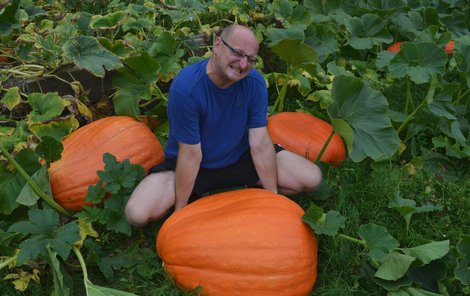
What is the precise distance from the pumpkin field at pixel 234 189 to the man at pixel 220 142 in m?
0.12

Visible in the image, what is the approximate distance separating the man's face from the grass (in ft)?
2.85

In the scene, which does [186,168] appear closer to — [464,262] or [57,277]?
[57,277]

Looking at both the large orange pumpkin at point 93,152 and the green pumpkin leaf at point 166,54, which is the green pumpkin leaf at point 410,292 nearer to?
the large orange pumpkin at point 93,152

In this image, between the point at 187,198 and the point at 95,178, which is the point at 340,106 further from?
the point at 95,178

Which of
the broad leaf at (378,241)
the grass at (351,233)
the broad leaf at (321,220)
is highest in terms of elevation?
the broad leaf at (321,220)

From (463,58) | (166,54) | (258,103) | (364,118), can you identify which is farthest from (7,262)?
(463,58)

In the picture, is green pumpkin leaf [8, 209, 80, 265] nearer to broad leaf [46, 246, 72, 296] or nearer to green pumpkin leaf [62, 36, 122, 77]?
broad leaf [46, 246, 72, 296]

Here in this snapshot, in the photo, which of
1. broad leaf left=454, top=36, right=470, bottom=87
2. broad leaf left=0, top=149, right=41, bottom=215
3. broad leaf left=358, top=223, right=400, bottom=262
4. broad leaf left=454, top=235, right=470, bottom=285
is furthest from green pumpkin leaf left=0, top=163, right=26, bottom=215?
broad leaf left=454, top=36, right=470, bottom=87

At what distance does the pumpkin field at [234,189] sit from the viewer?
90.4 inches

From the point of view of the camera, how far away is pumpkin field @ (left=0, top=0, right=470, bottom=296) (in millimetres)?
2295

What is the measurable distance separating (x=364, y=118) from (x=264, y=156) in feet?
1.68

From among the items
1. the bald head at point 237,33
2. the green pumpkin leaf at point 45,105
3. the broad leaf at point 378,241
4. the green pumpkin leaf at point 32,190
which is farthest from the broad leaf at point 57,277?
the broad leaf at point 378,241

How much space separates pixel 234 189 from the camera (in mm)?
2855

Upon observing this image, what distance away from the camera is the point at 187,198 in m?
2.62
